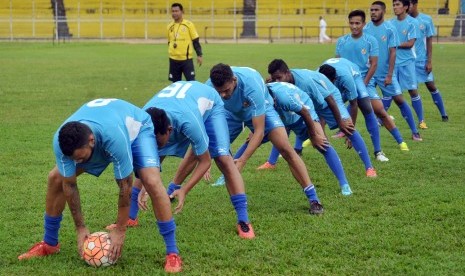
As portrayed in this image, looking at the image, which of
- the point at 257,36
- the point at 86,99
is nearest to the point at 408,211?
the point at 86,99

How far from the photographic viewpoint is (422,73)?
1294 centimetres

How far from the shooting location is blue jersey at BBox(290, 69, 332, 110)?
7.82m

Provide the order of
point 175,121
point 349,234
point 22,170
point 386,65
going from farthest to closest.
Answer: point 386,65, point 22,170, point 349,234, point 175,121

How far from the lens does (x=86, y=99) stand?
631 inches

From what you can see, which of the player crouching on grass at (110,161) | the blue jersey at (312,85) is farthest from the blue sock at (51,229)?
the blue jersey at (312,85)

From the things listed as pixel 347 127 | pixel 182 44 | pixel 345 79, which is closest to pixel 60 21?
pixel 182 44

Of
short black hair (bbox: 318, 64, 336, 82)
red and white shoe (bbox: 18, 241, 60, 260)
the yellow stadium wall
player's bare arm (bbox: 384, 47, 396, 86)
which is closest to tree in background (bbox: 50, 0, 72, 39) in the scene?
the yellow stadium wall

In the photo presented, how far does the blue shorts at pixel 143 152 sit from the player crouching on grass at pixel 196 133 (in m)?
0.16

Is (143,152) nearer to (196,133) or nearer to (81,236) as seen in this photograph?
(196,133)

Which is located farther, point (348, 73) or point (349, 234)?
point (348, 73)

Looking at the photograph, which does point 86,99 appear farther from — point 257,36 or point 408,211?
point 257,36

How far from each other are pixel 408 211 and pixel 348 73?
8.63 feet

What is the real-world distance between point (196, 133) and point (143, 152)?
0.59 meters

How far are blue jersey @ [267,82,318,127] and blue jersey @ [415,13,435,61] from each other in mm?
6080
